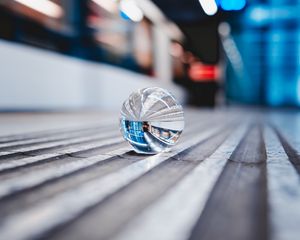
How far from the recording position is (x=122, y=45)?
373 inches

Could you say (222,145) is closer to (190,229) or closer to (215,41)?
(190,229)

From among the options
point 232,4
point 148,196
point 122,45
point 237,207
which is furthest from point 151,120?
point 122,45

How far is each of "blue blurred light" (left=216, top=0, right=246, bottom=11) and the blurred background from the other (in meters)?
0.05

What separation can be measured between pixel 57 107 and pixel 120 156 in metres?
4.69

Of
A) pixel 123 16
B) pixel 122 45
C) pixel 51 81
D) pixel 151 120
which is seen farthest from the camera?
pixel 122 45

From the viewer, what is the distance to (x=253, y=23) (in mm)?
13484

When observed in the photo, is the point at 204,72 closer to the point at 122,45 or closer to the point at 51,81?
the point at 122,45

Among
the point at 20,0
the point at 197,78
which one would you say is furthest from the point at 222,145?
the point at 197,78

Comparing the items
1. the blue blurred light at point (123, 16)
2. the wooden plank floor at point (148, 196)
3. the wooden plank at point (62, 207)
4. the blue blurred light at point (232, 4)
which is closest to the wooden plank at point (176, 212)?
the wooden plank floor at point (148, 196)

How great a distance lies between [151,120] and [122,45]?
8.47 metres

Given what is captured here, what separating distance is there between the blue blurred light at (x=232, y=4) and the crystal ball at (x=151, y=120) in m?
7.55

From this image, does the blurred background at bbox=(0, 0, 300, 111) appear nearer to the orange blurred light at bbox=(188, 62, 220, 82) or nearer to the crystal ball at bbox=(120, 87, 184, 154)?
the orange blurred light at bbox=(188, 62, 220, 82)

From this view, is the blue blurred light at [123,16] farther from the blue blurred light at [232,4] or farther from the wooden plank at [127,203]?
the wooden plank at [127,203]

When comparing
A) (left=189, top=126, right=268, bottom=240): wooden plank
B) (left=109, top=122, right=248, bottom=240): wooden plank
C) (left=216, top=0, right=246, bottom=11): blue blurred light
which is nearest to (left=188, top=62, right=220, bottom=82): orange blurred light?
(left=216, top=0, right=246, bottom=11): blue blurred light
